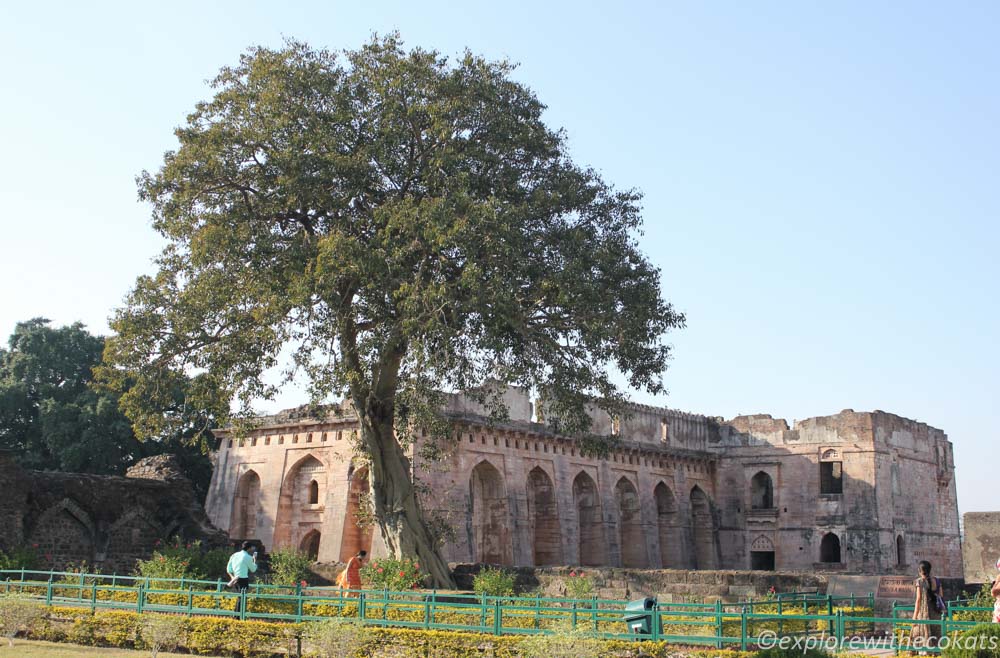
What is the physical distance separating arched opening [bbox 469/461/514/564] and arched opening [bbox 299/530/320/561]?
4723 mm

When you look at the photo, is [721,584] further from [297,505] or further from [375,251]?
[297,505]

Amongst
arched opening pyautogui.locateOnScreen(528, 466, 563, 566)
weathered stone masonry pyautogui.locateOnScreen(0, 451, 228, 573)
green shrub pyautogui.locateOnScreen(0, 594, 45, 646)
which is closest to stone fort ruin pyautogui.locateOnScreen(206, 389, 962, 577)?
arched opening pyautogui.locateOnScreen(528, 466, 563, 566)

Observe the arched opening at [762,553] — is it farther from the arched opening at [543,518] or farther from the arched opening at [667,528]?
the arched opening at [543,518]

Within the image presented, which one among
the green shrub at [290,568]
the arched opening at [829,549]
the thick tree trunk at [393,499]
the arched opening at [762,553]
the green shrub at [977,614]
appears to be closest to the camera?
Answer: the green shrub at [977,614]

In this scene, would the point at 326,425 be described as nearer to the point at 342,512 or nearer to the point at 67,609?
the point at 342,512

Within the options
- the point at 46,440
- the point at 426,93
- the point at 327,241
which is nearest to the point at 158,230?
the point at 327,241

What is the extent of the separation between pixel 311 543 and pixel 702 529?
48.4 ft

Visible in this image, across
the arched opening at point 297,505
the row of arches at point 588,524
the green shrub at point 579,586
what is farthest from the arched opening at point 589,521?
the green shrub at point 579,586

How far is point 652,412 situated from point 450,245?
69.7 ft

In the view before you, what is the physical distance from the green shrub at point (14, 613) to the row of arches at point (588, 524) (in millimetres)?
14073

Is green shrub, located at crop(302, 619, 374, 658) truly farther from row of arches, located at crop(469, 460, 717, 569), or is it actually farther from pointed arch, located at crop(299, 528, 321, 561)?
pointed arch, located at crop(299, 528, 321, 561)

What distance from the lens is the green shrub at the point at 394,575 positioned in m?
17.1

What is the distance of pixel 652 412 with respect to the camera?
3584 centimetres

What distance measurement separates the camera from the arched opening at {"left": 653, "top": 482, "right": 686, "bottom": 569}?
3509cm
